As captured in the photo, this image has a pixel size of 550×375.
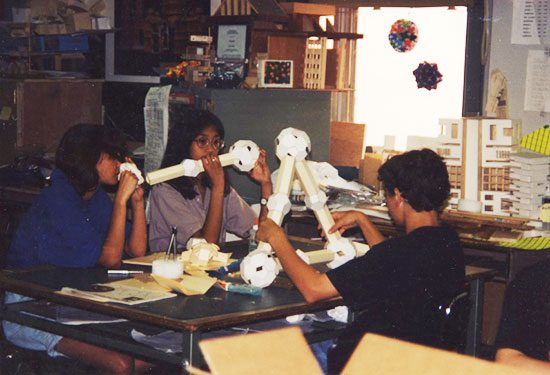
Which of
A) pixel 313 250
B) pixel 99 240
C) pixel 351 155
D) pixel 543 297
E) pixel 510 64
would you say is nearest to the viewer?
pixel 543 297

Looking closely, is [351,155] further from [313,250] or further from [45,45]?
[45,45]

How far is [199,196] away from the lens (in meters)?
4.29

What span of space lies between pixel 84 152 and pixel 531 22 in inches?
108

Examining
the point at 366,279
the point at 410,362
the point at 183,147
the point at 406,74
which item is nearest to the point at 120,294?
the point at 366,279

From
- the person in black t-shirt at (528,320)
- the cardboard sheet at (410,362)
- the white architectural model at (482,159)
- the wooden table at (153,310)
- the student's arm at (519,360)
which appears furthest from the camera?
the white architectural model at (482,159)

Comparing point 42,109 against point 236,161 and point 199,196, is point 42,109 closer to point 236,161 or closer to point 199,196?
point 199,196

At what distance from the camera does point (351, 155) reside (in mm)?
5984

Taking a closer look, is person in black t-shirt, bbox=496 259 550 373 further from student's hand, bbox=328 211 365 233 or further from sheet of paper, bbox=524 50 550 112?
sheet of paper, bbox=524 50 550 112

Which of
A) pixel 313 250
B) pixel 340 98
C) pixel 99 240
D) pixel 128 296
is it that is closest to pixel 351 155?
pixel 340 98

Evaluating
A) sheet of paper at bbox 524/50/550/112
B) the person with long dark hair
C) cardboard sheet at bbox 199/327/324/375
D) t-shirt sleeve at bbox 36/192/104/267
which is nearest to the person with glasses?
the person with long dark hair

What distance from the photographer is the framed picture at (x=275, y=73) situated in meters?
5.38

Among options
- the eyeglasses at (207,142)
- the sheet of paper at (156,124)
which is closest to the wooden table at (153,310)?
the eyeglasses at (207,142)

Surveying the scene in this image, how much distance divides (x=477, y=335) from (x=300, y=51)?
2.40m

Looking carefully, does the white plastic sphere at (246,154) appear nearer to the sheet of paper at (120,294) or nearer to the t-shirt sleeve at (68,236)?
the t-shirt sleeve at (68,236)
